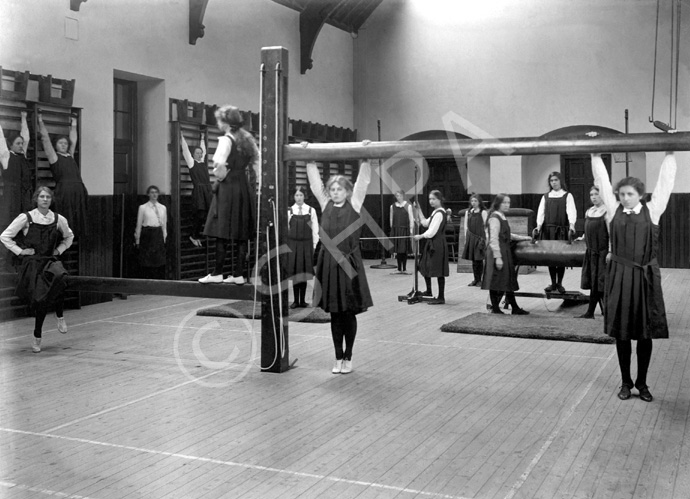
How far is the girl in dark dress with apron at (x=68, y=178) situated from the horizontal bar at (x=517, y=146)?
4276mm

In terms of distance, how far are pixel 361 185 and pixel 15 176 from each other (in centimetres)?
442

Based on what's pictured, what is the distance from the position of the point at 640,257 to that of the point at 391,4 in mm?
12171

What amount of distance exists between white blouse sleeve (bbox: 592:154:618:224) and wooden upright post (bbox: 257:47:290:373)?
2.17 meters

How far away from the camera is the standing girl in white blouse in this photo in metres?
10.0

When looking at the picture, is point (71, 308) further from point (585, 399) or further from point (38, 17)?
point (585, 399)

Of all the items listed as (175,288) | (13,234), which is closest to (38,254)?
(13,234)

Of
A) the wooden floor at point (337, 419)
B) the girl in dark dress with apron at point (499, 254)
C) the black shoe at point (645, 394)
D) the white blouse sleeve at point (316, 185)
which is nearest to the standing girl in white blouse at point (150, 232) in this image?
the wooden floor at point (337, 419)

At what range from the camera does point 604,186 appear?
4.75 m

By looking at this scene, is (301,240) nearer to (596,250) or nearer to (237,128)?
(237,128)

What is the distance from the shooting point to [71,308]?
9.06 m

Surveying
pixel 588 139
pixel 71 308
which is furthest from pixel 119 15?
pixel 588 139

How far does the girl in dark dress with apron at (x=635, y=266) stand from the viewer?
15.3 feet

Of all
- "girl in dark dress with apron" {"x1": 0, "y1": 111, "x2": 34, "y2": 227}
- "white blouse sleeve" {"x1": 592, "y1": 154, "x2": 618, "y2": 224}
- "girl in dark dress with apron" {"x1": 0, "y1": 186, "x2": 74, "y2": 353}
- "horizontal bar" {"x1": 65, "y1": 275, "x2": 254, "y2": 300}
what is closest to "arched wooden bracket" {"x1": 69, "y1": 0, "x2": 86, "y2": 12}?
"girl in dark dress with apron" {"x1": 0, "y1": 111, "x2": 34, "y2": 227}

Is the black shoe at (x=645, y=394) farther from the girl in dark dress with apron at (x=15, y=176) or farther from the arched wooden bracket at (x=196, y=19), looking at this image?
the arched wooden bracket at (x=196, y=19)
